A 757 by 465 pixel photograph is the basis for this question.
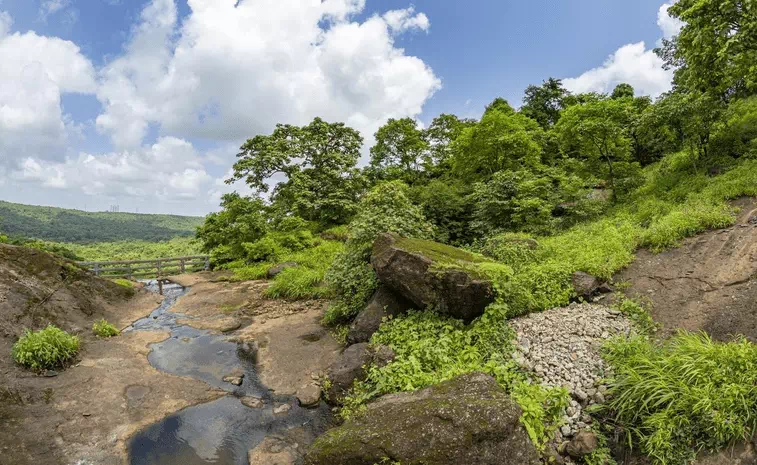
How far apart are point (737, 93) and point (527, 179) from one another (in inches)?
529

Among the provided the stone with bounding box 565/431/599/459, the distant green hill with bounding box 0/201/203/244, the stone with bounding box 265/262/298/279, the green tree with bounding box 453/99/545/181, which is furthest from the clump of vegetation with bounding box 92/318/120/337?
the distant green hill with bounding box 0/201/203/244

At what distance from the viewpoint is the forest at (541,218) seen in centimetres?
525

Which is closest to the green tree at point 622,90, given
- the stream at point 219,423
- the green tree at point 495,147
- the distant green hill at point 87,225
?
the green tree at point 495,147

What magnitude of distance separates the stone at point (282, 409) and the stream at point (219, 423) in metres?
0.04

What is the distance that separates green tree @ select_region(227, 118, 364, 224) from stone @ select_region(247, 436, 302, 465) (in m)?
19.1

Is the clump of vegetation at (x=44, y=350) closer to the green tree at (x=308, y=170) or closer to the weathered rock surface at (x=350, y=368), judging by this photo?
the weathered rock surface at (x=350, y=368)

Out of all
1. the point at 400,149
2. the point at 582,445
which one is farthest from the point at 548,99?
the point at 582,445

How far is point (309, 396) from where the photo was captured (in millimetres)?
7664

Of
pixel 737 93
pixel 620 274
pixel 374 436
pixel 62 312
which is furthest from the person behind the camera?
pixel 737 93

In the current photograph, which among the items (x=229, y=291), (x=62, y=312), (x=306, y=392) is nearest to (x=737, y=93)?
(x=306, y=392)

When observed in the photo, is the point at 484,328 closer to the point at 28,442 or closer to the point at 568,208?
the point at 28,442

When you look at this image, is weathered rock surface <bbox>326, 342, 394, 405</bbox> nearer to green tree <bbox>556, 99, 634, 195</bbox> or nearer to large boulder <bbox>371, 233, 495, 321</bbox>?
large boulder <bbox>371, 233, 495, 321</bbox>

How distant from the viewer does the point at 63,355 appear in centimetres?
885

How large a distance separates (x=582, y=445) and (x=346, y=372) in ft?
14.7
